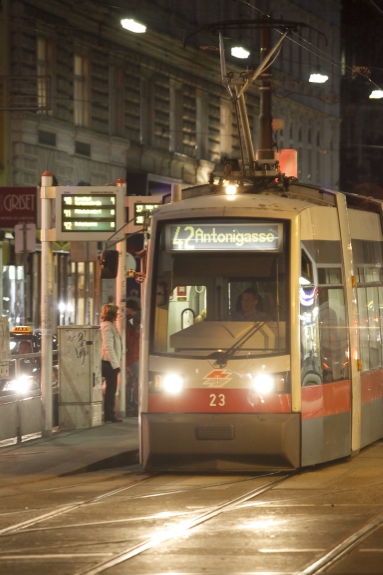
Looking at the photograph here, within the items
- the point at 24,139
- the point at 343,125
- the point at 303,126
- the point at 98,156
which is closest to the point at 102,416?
the point at 24,139

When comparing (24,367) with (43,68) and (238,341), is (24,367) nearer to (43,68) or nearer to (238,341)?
(238,341)

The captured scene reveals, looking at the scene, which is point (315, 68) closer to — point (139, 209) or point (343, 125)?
point (343, 125)

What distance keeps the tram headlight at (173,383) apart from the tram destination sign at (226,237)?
49.2 inches

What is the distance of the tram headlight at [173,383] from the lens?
43.0ft

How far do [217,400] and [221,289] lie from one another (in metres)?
1.09

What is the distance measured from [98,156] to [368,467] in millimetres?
22142

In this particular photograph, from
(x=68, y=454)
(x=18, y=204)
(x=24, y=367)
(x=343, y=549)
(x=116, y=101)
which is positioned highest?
(x=116, y=101)

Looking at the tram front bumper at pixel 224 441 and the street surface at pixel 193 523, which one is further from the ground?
the tram front bumper at pixel 224 441

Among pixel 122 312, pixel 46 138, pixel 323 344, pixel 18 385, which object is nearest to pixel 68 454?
pixel 18 385

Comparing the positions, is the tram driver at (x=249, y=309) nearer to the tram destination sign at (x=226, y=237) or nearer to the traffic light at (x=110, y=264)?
the tram destination sign at (x=226, y=237)

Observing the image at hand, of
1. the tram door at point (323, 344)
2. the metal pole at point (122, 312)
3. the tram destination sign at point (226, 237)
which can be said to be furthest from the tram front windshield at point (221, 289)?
the metal pole at point (122, 312)

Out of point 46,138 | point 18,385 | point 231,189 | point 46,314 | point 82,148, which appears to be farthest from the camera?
point 82,148

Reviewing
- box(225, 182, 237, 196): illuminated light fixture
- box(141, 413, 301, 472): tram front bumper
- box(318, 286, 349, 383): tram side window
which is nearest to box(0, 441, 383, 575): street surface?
box(141, 413, 301, 472): tram front bumper

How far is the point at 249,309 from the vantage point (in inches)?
512
